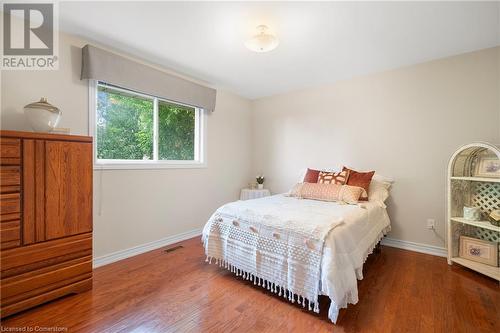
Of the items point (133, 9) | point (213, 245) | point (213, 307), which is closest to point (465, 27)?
point (133, 9)

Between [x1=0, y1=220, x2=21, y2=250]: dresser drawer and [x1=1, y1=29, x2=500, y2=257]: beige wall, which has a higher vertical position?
[x1=1, y1=29, x2=500, y2=257]: beige wall

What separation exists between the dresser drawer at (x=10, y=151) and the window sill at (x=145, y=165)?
767mm

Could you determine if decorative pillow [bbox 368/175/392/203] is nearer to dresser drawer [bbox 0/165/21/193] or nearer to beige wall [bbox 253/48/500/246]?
beige wall [bbox 253/48/500/246]

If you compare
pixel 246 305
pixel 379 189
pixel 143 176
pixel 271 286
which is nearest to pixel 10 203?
pixel 143 176

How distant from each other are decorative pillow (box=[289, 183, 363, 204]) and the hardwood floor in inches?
30.0

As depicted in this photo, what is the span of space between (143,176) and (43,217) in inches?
44.2

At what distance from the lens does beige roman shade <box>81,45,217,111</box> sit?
2.19 meters

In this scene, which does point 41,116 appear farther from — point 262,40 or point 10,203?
point 262,40

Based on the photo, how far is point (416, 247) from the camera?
275 centimetres

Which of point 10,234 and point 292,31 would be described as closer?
point 10,234

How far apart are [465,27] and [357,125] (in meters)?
1.40

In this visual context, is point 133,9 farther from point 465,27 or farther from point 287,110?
point 465,27

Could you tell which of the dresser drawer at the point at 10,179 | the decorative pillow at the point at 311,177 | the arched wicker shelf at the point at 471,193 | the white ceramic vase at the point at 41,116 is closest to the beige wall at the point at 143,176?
the white ceramic vase at the point at 41,116

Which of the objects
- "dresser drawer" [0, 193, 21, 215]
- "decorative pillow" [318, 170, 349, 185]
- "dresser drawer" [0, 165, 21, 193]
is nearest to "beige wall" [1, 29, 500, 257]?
"decorative pillow" [318, 170, 349, 185]
